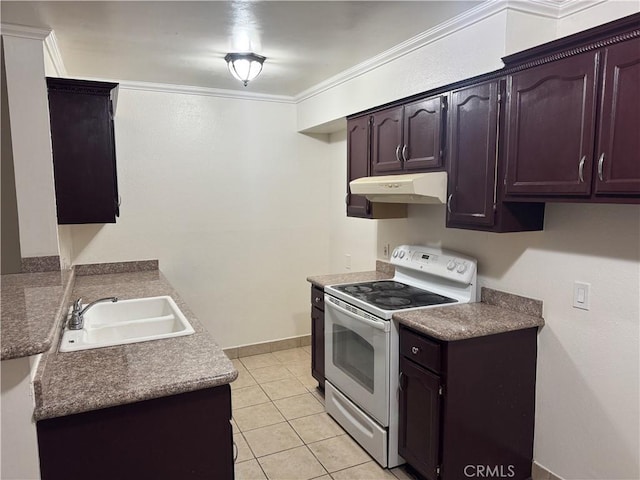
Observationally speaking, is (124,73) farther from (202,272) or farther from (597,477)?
(597,477)

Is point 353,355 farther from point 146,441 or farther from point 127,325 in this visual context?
point 146,441

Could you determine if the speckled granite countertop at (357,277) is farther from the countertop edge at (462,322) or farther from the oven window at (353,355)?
the countertop edge at (462,322)

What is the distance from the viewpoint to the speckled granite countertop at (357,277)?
3178 millimetres

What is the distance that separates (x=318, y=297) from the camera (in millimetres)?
3223

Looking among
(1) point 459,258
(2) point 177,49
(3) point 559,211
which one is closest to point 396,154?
(1) point 459,258

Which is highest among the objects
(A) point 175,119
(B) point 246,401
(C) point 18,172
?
(A) point 175,119

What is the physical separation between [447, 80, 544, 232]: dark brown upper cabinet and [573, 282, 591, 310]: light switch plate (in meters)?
0.34

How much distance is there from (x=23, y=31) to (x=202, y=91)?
158 cm

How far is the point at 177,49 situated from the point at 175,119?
3.39ft

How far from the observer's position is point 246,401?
3318mm

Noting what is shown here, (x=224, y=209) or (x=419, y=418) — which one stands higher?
(x=224, y=209)

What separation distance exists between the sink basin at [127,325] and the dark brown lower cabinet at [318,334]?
1.09m

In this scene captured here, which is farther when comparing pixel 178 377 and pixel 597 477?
pixel 597 477

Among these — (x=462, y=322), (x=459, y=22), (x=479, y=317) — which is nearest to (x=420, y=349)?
(x=462, y=322)
